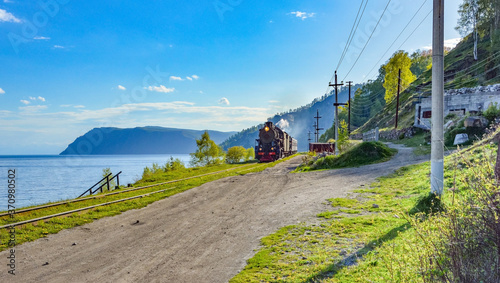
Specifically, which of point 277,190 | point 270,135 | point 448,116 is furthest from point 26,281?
point 270,135

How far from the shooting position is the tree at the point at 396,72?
Answer: 70.2 m

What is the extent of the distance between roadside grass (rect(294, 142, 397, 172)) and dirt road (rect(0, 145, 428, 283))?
24.1 ft

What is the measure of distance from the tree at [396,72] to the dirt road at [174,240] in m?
66.8

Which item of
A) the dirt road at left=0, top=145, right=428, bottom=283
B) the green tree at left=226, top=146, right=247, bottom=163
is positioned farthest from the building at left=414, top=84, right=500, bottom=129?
the green tree at left=226, top=146, right=247, bottom=163

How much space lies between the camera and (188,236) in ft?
31.1

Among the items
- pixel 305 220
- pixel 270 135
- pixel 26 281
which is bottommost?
pixel 26 281

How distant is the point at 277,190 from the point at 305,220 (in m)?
6.75

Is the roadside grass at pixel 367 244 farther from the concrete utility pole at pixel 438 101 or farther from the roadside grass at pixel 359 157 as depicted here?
the roadside grass at pixel 359 157

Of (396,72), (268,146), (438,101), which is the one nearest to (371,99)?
(396,72)

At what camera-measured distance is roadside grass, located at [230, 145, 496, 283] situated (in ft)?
14.6

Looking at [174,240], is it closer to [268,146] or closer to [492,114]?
[492,114]

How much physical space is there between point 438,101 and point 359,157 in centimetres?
1635

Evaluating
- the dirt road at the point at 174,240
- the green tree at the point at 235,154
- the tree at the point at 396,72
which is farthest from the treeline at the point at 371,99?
the dirt road at the point at 174,240

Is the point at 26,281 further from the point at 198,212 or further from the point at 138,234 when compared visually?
the point at 198,212
